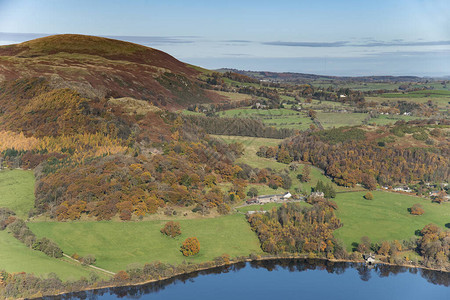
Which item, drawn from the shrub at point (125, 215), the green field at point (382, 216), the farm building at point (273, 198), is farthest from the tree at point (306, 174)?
the shrub at point (125, 215)

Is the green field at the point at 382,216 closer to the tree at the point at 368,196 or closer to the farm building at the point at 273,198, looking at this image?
the tree at the point at 368,196

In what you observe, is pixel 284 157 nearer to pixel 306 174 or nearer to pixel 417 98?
pixel 306 174

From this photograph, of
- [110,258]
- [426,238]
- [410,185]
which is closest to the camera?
[110,258]

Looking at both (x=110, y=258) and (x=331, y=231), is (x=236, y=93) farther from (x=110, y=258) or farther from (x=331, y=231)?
(x=110, y=258)

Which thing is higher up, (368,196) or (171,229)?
(171,229)

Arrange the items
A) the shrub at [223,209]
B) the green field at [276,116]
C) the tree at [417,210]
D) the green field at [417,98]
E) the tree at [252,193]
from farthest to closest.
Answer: the green field at [417,98], the green field at [276,116], the tree at [252,193], the tree at [417,210], the shrub at [223,209]

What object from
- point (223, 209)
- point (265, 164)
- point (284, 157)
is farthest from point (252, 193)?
point (284, 157)

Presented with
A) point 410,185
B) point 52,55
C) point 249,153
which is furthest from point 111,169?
point 52,55
